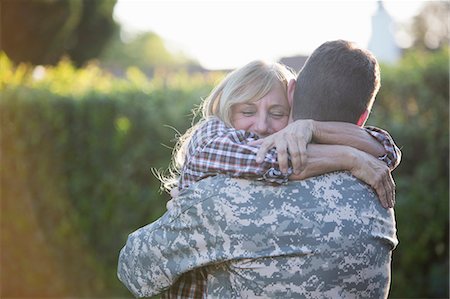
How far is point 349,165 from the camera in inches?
111

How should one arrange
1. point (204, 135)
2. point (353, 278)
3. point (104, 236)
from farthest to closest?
point (104, 236) < point (204, 135) < point (353, 278)

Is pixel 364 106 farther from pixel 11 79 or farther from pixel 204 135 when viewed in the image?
pixel 11 79

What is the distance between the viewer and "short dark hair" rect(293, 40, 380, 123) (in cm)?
280

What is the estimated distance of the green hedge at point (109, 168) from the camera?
760 cm

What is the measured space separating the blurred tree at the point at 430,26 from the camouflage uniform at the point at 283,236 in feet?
116

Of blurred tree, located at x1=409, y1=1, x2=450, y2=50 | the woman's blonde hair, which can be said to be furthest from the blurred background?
blurred tree, located at x1=409, y1=1, x2=450, y2=50

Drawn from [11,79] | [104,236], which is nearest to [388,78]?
[104,236]

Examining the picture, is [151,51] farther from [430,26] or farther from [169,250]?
[169,250]

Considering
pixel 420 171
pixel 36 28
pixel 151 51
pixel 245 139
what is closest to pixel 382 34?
pixel 36 28

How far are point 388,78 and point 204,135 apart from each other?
16.5 ft

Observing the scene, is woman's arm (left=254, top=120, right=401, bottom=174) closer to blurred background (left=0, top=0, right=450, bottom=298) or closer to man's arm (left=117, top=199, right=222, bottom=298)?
man's arm (left=117, top=199, right=222, bottom=298)

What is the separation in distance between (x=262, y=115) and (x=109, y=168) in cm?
493

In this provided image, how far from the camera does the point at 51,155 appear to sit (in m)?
8.16

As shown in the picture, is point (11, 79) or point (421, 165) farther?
point (11, 79)
